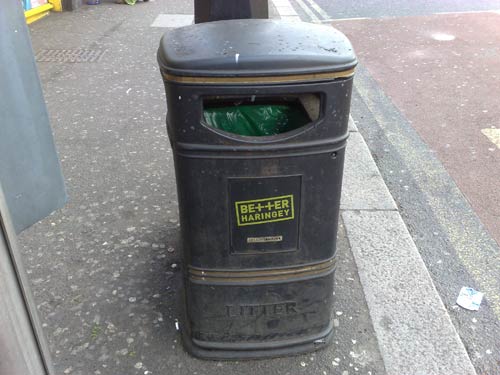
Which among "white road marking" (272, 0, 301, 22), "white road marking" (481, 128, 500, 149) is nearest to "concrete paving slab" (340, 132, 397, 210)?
"white road marking" (481, 128, 500, 149)

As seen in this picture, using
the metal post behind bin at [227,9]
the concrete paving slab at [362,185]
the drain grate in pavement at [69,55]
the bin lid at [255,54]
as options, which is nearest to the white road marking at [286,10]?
the drain grate in pavement at [69,55]

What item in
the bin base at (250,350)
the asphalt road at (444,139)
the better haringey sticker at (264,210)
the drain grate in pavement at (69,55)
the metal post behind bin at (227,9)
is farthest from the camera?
the drain grate in pavement at (69,55)

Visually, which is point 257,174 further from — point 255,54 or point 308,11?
point 308,11

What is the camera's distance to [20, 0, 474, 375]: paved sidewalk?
7.81 ft

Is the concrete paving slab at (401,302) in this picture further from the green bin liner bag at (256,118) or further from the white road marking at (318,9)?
the white road marking at (318,9)

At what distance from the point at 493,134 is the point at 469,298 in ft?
8.02

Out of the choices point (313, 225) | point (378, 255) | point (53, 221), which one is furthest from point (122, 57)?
point (313, 225)

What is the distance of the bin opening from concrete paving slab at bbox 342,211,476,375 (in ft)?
3.76

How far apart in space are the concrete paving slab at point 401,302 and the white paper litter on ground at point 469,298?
174mm

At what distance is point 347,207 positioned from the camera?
354 centimetres

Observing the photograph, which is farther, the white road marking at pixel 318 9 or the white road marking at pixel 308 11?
the white road marking at pixel 318 9

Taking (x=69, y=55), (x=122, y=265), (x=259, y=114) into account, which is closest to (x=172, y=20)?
(x=69, y=55)

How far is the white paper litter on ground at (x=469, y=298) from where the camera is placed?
2.79 meters

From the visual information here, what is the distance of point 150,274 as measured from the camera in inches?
113
